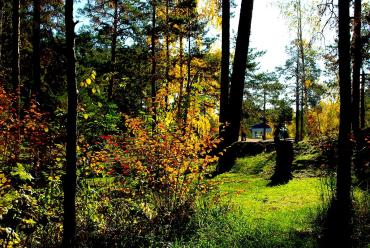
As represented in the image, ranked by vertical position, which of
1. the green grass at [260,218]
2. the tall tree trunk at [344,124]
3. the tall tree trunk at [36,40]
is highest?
the tall tree trunk at [36,40]

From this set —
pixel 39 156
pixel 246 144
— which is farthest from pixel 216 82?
pixel 39 156

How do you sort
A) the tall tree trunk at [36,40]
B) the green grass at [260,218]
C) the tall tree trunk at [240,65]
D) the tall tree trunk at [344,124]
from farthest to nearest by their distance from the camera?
the tall tree trunk at [36,40], the tall tree trunk at [240,65], the tall tree trunk at [344,124], the green grass at [260,218]

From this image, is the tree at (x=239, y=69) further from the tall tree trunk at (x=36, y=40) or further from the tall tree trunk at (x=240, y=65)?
the tall tree trunk at (x=36, y=40)

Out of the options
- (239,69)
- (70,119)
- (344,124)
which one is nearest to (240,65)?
(239,69)

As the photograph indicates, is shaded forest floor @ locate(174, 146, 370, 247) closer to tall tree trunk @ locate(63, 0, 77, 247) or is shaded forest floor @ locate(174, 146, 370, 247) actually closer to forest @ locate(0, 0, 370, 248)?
forest @ locate(0, 0, 370, 248)

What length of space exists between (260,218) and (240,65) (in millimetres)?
6365

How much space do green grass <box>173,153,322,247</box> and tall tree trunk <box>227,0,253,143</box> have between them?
298 centimetres

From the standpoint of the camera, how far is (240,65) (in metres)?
11.1

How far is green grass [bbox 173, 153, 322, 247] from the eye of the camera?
184 inches

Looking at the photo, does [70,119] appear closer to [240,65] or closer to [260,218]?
[260,218]

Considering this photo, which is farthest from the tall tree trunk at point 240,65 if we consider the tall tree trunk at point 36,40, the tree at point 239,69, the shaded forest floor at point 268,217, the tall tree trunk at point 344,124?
the tall tree trunk at point 36,40

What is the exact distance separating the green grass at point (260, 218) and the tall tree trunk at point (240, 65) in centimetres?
298

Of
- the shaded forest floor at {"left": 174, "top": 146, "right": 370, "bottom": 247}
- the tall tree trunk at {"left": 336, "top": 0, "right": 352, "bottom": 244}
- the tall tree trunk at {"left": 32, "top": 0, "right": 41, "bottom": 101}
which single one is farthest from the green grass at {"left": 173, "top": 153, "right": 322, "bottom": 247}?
the tall tree trunk at {"left": 32, "top": 0, "right": 41, "bottom": 101}

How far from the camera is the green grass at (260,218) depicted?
4.68 metres
